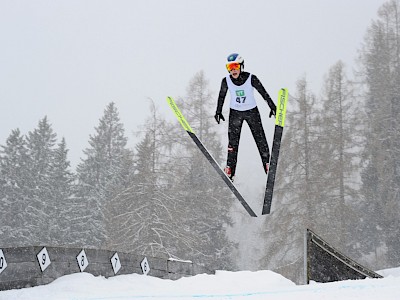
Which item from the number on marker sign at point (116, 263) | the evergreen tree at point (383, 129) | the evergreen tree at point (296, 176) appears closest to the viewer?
the number on marker sign at point (116, 263)

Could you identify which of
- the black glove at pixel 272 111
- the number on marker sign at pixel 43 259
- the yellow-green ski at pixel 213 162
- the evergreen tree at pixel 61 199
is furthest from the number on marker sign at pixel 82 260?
the evergreen tree at pixel 61 199

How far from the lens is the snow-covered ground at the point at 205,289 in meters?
3.75

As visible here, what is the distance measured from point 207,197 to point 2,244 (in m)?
14.6

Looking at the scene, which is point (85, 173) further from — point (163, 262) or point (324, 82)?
point (163, 262)

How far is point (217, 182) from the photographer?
2461cm

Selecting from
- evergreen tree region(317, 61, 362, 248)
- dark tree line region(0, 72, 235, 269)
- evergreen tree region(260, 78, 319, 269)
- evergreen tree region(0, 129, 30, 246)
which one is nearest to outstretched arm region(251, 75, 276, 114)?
dark tree line region(0, 72, 235, 269)

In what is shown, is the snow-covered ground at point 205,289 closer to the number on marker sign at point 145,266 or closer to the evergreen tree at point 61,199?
the number on marker sign at point 145,266

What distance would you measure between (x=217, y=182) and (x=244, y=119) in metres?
16.9

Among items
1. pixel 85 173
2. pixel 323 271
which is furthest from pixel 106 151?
pixel 323 271

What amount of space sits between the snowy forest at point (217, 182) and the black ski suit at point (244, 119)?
11.1 m

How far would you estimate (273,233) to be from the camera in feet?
65.7

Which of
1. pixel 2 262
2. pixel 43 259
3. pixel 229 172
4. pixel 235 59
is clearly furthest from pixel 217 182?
pixel 2 262

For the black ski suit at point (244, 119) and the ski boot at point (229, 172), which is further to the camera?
the ski boot at point (229, 172)

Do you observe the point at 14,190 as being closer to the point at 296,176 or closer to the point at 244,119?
the point at 296,176
